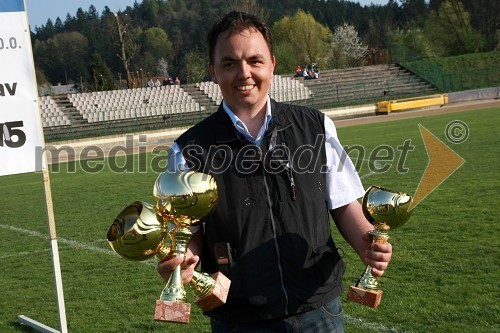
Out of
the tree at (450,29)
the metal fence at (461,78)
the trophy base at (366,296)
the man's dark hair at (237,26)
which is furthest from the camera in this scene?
the tree at (450,29)

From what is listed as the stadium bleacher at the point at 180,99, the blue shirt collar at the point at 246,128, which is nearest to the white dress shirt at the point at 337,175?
the blue shirt collar at the point at 246,128

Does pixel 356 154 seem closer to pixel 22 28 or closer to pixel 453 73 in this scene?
pixel 22 28

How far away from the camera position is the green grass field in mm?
4969

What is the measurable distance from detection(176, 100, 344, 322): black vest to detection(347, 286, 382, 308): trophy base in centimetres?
17

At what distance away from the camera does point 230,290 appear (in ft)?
7.23

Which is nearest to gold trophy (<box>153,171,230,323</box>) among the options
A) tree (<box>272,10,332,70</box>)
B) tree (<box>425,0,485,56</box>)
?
tree (<box>425,0,485,56</box>)

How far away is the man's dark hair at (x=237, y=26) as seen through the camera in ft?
7.30

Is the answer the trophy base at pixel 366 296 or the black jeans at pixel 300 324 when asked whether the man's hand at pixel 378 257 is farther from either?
the black jeans at pixel 300 324

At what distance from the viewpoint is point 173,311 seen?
179 cm

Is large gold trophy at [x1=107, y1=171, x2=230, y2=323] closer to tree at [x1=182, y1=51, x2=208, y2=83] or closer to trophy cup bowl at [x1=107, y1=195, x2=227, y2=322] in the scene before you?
trophy cup bowl at [x1=107, y1=195, x2=227, y2=322]

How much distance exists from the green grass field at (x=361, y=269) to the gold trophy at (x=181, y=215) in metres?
3.01

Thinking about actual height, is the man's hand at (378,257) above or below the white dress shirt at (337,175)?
below

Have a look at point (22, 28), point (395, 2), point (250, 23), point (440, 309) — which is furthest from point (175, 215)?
point (395, 2)

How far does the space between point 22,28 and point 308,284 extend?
315cm
